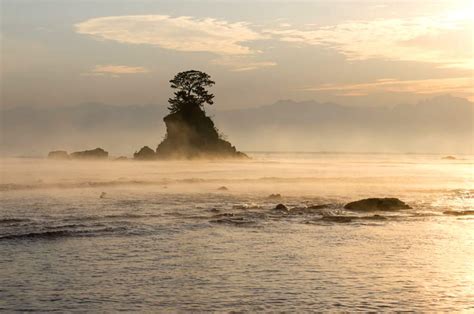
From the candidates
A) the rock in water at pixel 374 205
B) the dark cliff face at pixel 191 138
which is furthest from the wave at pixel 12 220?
the dark cliff face at pixel 191 138

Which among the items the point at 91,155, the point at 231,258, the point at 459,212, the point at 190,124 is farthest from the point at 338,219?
the point at 91,155

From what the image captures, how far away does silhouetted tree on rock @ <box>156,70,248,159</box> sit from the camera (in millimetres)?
135000

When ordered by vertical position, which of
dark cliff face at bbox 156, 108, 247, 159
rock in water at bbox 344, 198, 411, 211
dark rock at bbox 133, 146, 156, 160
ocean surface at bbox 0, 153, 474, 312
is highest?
dark cliff face at bbox 156, 108, 247, 159

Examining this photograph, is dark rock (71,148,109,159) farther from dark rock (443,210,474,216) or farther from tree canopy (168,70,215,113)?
dark rock (443,210,474,216)

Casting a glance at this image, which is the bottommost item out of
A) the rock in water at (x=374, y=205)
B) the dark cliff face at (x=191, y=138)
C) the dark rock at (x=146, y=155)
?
the rock in water at (x=374, y=205)

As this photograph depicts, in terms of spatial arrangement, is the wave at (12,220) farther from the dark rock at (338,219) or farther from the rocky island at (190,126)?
the rocky island at (190,126)

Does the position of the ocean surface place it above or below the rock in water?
below

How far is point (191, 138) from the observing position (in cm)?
14112

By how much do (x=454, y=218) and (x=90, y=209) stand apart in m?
25.4

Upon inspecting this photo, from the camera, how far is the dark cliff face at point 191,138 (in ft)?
445

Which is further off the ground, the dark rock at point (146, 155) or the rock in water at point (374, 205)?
the dark rock at point (146, 155)

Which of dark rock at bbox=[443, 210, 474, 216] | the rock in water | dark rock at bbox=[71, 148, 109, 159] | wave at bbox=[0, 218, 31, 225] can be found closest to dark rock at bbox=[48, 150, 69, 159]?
dark rock at bbox=[71, 148, 109, 159]

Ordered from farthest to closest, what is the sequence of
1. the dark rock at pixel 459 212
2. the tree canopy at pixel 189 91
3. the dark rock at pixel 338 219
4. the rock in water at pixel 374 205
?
the tree canopy at pixel 189 91 < the rock in water at pixel 374 205 < the dark rock at pixel 459 212 < the dark rock at pixel 338 219

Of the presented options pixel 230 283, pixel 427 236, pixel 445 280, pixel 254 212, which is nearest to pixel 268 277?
pixel 230 283
